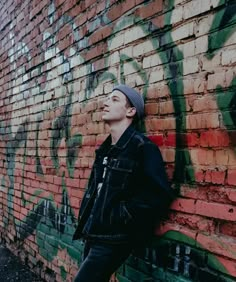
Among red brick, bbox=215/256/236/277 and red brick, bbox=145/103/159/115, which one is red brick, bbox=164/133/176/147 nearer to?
red brick, bbox=145/103/159/115

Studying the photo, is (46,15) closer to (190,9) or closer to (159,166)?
(190,9)

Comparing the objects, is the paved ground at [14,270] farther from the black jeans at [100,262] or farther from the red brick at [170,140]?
the red brick at [170,140]

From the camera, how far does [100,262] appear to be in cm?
215

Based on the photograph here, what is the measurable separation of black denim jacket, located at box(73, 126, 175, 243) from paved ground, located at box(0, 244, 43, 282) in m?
1.93

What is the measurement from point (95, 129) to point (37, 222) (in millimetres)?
1553

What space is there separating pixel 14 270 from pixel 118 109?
8.72 feet

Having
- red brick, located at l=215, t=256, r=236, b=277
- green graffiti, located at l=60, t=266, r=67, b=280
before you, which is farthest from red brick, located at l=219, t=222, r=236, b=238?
green graffiti, located at l=60, t=266, r=67, b=280

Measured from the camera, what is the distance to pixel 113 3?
2.78 meters

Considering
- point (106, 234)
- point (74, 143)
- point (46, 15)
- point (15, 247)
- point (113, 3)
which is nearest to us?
point (106, 234)

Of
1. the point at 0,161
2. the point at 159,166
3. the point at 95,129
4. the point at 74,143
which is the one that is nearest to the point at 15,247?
the point at 0,161

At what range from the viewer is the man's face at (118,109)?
7.80 ft

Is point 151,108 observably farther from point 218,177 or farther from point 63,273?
point 63,273

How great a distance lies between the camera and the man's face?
2377mm

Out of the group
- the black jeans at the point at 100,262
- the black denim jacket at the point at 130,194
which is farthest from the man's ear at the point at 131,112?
the black jeans at the point at 100,262
